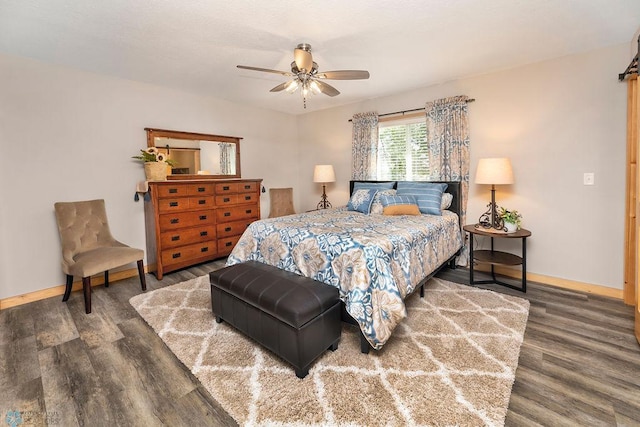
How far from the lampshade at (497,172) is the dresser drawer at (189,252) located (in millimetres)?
3672

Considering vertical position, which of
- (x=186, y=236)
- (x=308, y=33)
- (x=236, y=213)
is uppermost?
(x=308, y=33)

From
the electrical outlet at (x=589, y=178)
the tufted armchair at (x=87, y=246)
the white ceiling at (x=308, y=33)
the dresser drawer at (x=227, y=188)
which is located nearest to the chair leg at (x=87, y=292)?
the tufted armchair at (x=87, y=246)

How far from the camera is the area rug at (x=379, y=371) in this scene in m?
1.60

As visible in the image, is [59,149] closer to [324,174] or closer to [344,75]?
[344,75]

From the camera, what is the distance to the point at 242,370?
196cm

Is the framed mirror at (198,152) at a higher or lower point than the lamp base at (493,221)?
higher

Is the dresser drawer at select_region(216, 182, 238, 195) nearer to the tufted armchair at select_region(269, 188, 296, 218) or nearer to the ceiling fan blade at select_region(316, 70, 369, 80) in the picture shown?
the tufted armchair at select_region(269, 188, 296, 218)

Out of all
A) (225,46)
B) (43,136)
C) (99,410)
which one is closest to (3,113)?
(43,136)

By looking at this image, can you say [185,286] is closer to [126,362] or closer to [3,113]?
[126,362]

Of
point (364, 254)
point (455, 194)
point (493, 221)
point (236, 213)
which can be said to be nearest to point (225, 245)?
point (236, 213)

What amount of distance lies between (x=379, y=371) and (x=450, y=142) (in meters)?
3.13

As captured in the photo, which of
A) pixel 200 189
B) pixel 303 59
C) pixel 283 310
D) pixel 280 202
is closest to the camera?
pixel 283 310

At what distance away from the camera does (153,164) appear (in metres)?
3.79

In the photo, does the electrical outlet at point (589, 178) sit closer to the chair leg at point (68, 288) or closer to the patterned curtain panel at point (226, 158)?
the patterned curtain panel at point (226, 158)
